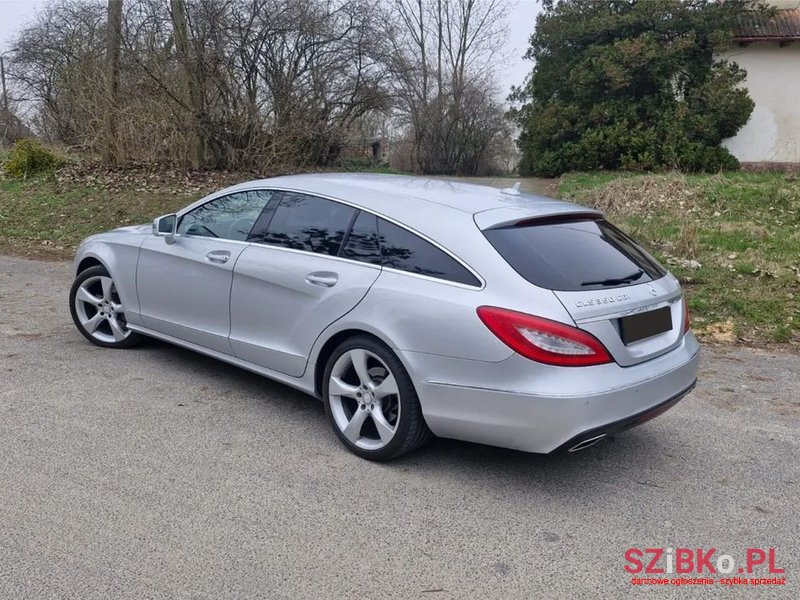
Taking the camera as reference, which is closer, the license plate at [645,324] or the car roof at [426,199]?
the license plate at [645,324]

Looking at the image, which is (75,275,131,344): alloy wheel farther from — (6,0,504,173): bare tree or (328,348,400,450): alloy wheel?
(6,0,504,173): bare tree

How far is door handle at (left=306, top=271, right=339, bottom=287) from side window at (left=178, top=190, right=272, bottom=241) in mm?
821

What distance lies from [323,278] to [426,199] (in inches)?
29.2

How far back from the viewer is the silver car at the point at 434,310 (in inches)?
125

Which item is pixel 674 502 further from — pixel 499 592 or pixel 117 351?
pixel 117 351

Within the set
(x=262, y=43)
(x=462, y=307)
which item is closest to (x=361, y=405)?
(x=462, y=307)

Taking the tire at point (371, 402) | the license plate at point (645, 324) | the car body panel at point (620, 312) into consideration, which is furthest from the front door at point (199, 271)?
the license plate at point (645, 324)

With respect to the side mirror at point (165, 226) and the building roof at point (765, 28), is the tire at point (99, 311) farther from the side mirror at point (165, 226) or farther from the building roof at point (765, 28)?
the building roof at point (765, 28)

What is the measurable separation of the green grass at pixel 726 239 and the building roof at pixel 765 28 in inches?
331

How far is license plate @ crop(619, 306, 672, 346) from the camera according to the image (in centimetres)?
335

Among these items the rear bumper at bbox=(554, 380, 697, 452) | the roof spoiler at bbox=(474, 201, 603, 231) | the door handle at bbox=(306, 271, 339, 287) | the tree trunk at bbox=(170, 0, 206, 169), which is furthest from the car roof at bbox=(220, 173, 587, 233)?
the tree trunk at bbox=(170, 0, 206, 169)

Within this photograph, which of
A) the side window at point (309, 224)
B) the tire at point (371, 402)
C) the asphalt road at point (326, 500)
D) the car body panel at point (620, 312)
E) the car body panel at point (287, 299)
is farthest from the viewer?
the side window at point (309, 224)

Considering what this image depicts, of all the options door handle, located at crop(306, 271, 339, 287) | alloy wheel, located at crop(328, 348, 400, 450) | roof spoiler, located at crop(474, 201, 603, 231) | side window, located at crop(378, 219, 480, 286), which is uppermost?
roof spoiler, located at crop(474, 201, 603, 231)

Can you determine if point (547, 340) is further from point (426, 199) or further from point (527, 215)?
point (426, 199)
